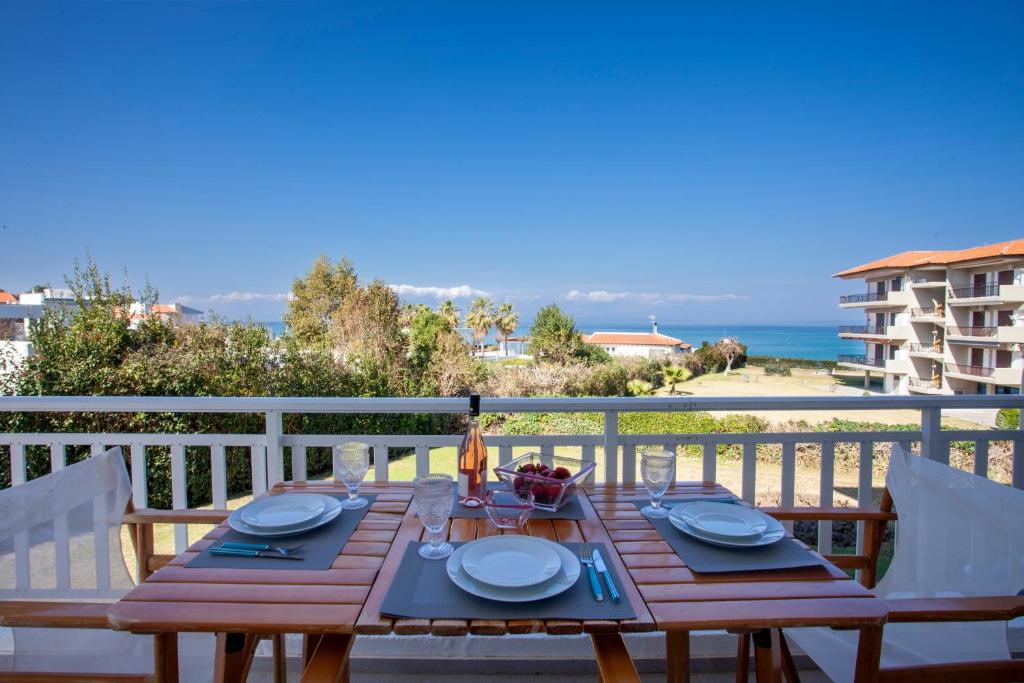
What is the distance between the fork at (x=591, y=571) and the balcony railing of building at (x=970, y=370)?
A: 17.0 metres

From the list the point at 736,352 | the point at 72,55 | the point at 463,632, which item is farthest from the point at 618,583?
the point at 736,352

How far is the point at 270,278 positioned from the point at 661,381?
14155 mm

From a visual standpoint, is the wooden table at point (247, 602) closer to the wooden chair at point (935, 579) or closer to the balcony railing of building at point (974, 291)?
the wooden chair at point (935, 579)

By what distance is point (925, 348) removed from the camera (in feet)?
56.5

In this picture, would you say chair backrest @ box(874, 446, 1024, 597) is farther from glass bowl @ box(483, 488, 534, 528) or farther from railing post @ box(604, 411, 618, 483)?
glass bowl @ box(483, 488, 534, 528)

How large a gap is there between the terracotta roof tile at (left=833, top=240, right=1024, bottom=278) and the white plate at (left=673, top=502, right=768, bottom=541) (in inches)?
536

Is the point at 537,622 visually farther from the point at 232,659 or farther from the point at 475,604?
the point at 232,659

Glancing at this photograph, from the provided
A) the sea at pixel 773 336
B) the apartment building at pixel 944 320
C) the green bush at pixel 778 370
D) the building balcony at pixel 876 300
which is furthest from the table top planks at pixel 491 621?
the sea at pixel 773 336

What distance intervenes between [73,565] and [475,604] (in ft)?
3.92

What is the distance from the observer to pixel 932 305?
16828mm

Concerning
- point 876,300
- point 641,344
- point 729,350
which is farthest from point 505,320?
point 876,300

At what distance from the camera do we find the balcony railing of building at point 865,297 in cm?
1911

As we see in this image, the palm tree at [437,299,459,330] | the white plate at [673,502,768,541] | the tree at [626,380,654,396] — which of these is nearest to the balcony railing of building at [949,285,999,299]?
the tree at [626,380,654,396]

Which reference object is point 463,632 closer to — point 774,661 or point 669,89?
point 774,661
